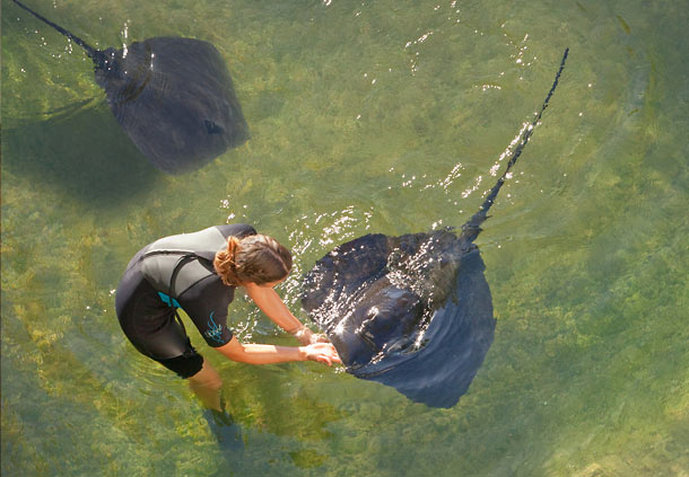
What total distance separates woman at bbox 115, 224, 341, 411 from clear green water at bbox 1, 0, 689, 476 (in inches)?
31.6

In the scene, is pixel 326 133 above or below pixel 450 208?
above

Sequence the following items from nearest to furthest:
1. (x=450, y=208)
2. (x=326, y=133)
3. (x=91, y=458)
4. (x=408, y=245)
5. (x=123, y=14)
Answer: (x=91, y=458), (x=408, y=245), (x=450, y=208), (x=326, y=133), (x=123, y=14)

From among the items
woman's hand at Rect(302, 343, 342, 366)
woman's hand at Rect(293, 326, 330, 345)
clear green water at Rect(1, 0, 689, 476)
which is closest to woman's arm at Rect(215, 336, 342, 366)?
woman's hand at Rect(302, 343, 342, 366)

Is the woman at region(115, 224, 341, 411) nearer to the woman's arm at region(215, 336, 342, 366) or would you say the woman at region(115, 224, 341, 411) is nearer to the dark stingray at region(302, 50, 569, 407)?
the woman's arm at region(215, 336, 342, 366)

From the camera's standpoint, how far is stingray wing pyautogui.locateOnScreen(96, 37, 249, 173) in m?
4.77

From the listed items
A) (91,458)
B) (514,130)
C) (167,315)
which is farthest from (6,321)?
(514,130)

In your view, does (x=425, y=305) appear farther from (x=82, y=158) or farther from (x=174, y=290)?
(x=82, y=158)

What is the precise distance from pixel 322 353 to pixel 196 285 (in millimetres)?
1012

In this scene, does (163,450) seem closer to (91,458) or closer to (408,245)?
(91,458)

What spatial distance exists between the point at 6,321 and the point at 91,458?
3.68 feet

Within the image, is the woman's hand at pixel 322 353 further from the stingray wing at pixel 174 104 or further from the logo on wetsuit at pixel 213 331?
the stingray wing at pixel 174 104

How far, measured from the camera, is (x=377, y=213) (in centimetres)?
477

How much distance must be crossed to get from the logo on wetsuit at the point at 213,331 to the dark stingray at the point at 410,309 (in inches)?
32.4

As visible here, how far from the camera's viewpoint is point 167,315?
3.33 metres
